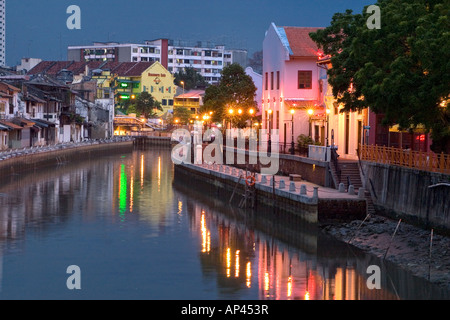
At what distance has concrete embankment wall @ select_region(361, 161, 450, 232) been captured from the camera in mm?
33562

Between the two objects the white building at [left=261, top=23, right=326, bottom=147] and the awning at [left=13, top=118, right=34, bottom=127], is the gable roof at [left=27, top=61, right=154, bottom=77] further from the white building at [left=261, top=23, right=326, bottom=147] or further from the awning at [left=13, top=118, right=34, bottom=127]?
the white building at [left=261, top=23, right=326, bottom=147]

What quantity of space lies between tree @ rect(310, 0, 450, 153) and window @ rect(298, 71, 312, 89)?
2611 centimetres

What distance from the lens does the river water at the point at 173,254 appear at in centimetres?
2878

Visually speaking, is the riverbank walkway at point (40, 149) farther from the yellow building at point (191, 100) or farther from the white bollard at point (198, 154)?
the yellow building at point (191, 100)

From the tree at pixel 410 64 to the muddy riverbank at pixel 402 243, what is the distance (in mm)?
4468

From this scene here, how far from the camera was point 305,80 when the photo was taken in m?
66.9

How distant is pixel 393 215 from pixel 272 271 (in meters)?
8.89

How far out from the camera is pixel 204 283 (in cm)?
2988

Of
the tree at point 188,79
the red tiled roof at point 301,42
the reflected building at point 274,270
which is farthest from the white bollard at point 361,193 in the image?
the tree at point 188,79

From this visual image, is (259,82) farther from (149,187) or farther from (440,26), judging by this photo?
(440,26)
